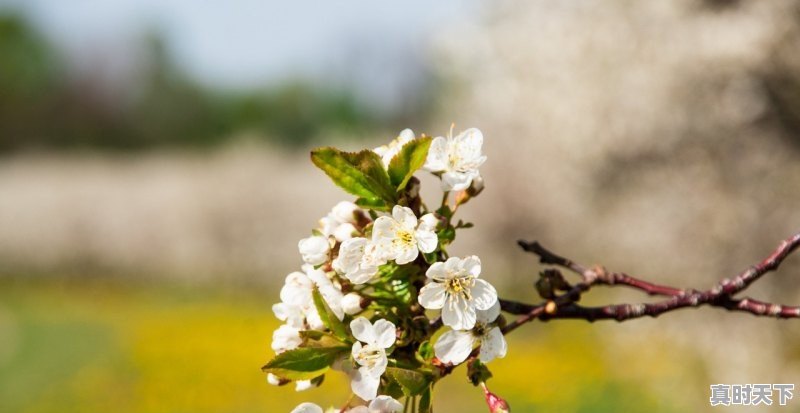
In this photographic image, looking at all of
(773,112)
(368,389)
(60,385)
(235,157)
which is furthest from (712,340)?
(235,157)

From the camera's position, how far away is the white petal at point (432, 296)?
102 cm

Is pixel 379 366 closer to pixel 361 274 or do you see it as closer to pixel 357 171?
pixel 361 274

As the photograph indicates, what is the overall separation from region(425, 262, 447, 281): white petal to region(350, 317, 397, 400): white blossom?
7cm

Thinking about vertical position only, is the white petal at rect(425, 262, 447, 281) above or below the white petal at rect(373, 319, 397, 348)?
above

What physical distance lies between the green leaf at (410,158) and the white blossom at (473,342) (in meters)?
0.19

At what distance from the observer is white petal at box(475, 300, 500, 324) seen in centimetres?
103

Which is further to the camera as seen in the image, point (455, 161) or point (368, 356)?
point (455, 161)

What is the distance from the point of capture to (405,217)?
1.04 metres

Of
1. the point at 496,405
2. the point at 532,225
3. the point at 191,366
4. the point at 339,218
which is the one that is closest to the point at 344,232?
the point at 339,218

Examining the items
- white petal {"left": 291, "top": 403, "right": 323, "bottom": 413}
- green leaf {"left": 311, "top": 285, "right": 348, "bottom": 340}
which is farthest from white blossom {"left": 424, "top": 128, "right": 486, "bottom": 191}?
Result: white petal {"left": 291, "top": 403, "right": 323, "bottom": 413}

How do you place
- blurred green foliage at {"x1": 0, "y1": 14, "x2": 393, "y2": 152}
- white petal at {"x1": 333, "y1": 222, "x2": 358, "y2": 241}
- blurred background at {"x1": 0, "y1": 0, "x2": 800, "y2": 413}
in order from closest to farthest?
1. white petal at {"x1": 333, "y1": 222, "x2": 358, "y2": 241}
2. blurred background at {"x1": 0, "y1": 0, "x2": 800, "y2": 413}
3. blurred green foliage at {"x1": 0, "y1": 14, "x2": 393, "y2": 152}

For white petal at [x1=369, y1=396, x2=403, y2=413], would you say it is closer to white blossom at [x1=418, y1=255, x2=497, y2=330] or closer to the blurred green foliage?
white blossom at [x1=418, y1=255, x2=497, y2=330]

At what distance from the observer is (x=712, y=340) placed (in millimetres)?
5855

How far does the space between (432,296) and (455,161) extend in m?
0.21
